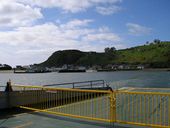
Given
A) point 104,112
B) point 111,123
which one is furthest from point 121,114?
point 111,123

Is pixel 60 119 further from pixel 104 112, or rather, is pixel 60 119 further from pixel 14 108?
pixel 14 108

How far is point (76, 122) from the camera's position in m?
11.9

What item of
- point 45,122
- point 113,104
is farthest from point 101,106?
point 113,104

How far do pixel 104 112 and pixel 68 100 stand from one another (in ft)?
15.0

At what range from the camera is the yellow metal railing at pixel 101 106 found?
1149 centimetres

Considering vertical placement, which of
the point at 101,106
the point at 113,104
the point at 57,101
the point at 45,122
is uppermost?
the point at 113,104

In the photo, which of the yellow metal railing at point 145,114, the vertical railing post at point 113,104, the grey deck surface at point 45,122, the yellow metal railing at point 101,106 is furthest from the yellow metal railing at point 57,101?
the vertical railing post at point 113,104

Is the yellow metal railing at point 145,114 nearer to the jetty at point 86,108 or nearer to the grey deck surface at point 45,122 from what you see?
the jetty at point 86,108

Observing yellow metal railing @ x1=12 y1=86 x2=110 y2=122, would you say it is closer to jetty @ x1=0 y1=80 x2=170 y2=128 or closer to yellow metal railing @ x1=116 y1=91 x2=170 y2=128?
jetty @ x1=0 y1=80 x2=170 y2=128

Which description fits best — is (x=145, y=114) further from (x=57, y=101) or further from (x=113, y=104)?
(x=57, y=101)

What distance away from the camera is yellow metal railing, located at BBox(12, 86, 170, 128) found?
37.7 feet

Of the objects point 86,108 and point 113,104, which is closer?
point 113,104

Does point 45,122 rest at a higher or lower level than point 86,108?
lower

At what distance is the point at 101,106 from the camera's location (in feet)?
52.4
